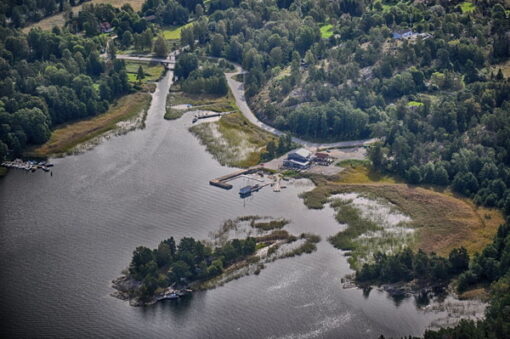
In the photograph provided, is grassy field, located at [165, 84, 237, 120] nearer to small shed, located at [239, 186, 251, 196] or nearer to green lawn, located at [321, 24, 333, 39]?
green lawn, located at [321, 24, 333, 39]

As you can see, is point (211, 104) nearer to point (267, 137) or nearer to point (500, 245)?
point (267, 137)

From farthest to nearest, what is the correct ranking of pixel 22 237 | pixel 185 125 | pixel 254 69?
pixel 254 69 < pixel 185 125 < pixel 22 237

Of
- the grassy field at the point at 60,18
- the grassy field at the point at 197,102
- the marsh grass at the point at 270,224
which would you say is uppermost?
the marsh grass at the point at 270,224

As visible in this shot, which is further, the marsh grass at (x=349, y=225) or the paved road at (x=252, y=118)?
the paved road at (x=252, y=118)

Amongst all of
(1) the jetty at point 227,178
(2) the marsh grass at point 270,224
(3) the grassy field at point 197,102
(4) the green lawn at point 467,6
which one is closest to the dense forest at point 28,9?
(3) the grassy field at point 197,102

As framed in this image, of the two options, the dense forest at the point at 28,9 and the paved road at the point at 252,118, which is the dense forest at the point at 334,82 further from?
the paved road at the point at 252,118

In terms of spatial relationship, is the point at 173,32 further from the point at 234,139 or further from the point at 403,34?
the point at 234,139

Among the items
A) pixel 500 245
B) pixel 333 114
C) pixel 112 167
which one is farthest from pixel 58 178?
pixel 500 245
